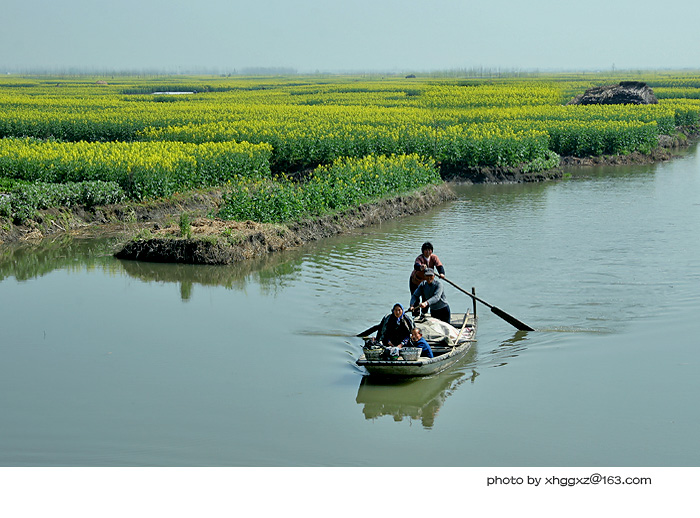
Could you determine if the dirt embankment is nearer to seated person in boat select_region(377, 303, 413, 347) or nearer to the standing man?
the standing man

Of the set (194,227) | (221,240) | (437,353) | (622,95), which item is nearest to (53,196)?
(194,227)

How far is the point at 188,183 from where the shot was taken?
23766mm

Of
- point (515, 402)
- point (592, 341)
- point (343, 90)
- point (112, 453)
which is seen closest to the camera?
point (112, 453)

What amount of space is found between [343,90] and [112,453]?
8045cm

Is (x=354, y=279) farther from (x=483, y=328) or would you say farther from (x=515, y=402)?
(x=515, y=402)

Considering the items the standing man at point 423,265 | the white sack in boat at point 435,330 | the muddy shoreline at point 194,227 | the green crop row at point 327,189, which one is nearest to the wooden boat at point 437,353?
the white sack in boat at point 435,330

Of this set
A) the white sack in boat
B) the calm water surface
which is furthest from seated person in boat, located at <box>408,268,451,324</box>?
the calm water surface

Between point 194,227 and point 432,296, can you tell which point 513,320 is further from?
point 194,227

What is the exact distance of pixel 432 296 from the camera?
1262 cm

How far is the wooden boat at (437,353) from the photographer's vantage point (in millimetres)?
10805

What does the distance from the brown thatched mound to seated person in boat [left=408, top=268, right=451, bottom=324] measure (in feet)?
150

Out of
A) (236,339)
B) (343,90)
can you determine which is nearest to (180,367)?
(236,339)

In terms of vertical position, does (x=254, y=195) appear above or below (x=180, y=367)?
above

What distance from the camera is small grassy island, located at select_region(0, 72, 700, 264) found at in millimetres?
20188
